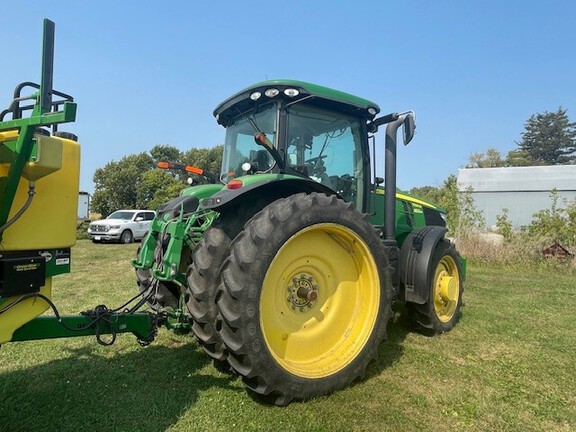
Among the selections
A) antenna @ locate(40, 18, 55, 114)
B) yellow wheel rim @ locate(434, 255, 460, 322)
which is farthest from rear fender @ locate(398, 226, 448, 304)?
antenna @ locate(40, 18, 55, 114)

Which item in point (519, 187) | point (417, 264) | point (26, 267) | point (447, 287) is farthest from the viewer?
point (519, 187)

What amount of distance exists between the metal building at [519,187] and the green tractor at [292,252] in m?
22.1

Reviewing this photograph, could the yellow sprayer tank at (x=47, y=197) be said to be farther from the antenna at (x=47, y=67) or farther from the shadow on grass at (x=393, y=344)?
the shadow on grass at (x=393, y=344)

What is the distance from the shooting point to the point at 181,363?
11.9 ft

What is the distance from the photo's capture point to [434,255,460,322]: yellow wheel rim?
4.74 m

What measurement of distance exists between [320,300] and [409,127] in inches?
78.2

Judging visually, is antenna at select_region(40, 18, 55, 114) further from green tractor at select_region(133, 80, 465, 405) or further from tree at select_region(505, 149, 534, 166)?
tree at select_region(505, 149, 534, 166)

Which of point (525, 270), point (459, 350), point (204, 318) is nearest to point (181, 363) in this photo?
point (204, 318)

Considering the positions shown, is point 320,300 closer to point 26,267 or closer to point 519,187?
point 26,267

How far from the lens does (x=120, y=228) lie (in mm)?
19422

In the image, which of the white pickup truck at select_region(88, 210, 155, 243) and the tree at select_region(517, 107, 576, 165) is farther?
the tree at select_region(517, 107, 576, 165)

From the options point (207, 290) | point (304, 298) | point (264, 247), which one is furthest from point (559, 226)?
point (207, 290)

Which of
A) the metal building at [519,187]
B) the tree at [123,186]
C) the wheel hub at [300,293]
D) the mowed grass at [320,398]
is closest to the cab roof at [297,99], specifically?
the wheel hub at [300,293]

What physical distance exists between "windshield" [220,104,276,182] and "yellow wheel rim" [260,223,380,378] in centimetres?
94
